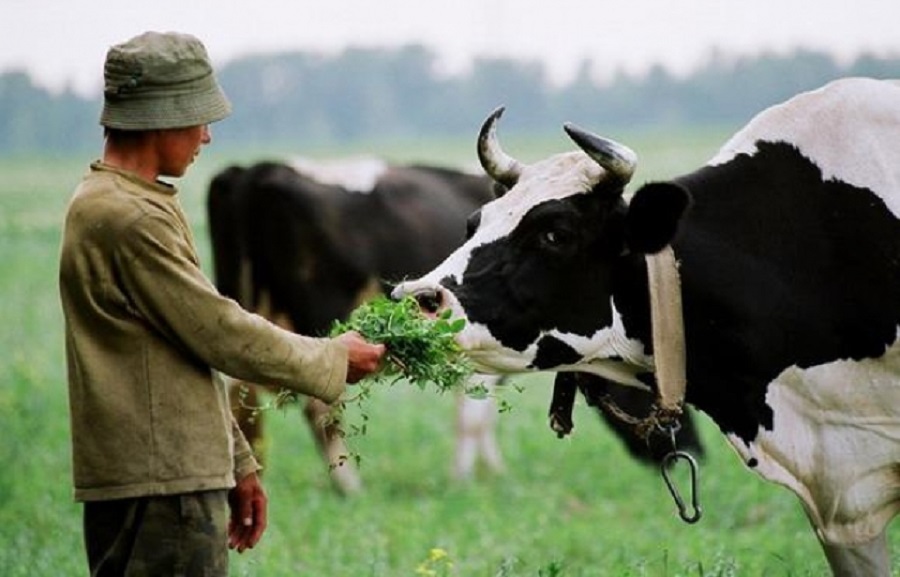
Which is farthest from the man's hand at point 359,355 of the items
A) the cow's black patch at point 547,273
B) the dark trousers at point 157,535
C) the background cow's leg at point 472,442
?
the background cow's leg at point 472,442

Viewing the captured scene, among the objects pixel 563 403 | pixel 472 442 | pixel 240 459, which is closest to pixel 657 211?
pixel 563 403

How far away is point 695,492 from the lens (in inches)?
228

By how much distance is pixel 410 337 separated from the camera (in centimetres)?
502

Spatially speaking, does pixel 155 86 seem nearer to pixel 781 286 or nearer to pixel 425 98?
pixel 781 286

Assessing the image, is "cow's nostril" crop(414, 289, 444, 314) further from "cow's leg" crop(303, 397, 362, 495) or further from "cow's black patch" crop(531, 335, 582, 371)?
"cow's leg" crop(303, 397, 362, 495)

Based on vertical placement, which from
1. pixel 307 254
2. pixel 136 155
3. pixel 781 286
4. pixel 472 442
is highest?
pixel 136 155

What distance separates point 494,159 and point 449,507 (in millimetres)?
5205

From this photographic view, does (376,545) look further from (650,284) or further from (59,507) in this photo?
(650,284)

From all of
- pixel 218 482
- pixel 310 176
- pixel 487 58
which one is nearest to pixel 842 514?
pixel 218 482

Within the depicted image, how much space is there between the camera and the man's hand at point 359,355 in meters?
4.78

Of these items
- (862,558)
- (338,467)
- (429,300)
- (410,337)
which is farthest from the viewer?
(338,467)

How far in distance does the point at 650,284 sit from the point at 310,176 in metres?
7.80

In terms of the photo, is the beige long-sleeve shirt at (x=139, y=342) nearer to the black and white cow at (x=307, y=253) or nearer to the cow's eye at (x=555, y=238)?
the cow's eye at (x=555, y=238)

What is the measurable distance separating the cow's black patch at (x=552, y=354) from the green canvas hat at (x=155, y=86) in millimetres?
1667
